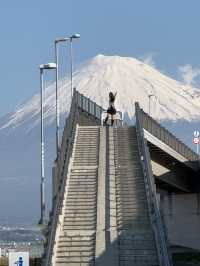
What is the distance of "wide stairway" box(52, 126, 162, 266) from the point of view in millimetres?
44438

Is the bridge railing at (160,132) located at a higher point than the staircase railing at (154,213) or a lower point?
higher

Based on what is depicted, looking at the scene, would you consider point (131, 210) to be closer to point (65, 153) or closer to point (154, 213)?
point (154, 213)

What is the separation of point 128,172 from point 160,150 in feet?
54.2

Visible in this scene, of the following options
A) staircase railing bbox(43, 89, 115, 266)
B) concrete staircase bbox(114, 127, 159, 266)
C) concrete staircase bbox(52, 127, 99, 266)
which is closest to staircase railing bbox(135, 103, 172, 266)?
concrete staircase bbox(114, 127, 159, 266)

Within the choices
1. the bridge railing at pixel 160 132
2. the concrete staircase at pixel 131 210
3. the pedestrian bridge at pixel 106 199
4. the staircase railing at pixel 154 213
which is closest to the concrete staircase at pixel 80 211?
the pedestrian bridge at pixel 106 199

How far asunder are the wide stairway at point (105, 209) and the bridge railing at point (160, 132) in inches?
197

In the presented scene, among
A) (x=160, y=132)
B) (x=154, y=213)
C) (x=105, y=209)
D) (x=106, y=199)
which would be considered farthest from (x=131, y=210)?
(x=160, y=132)

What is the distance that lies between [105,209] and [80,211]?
1.18 metres

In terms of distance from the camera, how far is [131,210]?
49.2 meters

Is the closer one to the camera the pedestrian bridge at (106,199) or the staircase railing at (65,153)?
the pedestrian bridge at (106,199)

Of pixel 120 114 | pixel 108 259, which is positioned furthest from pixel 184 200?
pixel 108 259

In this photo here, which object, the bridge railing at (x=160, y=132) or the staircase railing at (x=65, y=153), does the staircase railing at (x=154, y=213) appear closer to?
the staircase railing at (x=65, y=153)

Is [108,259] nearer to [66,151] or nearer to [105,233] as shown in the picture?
[105,233]

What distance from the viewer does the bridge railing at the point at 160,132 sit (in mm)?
66438
